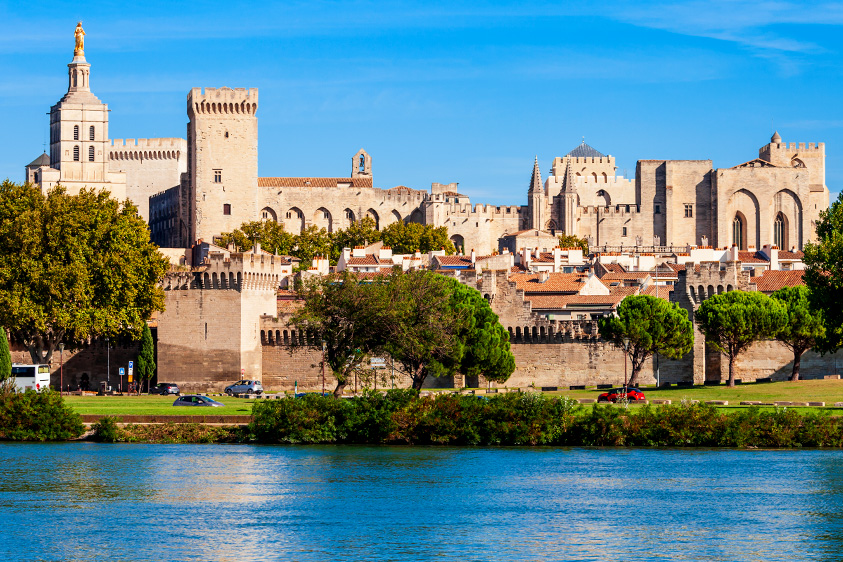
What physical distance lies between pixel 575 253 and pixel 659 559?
74.4 meters

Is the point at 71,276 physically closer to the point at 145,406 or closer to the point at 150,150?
the point at 145,406

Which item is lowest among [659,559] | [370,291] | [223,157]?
[659,559]

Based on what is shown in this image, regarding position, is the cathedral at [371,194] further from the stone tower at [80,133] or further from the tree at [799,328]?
the tree at [799,328]

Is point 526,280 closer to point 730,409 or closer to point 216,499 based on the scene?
point 730,409

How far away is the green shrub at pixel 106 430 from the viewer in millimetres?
50875

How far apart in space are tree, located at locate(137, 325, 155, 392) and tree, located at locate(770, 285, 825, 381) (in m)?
26.9

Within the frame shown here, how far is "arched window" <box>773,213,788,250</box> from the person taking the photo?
142 m

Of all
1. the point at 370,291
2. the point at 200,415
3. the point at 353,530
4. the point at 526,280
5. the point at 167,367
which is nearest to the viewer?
the point at 353,530

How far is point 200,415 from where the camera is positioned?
174 ft

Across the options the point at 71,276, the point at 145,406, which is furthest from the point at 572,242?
the point at 145,406

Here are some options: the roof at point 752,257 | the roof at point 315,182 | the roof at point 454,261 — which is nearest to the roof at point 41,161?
the roof at point 315,182

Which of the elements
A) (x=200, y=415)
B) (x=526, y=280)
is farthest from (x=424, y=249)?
(x=200, y=415)

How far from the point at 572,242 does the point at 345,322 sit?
241 ft

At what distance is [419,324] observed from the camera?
61188mm
